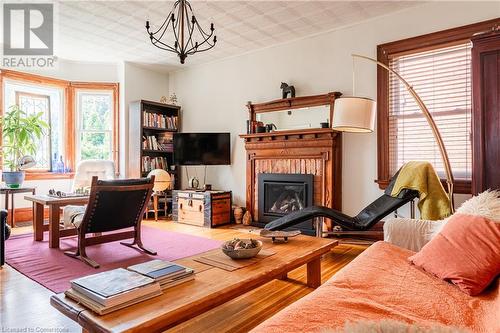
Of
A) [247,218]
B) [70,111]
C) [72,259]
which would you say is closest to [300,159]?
[247,218]

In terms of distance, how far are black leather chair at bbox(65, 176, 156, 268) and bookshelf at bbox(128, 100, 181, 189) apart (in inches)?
97.0

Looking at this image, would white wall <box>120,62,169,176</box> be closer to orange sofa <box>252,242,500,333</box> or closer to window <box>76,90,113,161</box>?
window <box>76,90,113,161</box>

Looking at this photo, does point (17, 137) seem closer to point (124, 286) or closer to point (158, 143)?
point (158, 143)

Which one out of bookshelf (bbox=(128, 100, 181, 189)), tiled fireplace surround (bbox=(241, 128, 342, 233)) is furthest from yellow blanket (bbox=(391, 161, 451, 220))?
bookshelf (bbox=(128, 100, 181, 189))

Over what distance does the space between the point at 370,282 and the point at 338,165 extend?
2876 mm

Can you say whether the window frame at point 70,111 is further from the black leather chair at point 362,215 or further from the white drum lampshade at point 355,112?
the white drum lampshade at point 355,112

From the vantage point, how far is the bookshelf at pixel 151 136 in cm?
561

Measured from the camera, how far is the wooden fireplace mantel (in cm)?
421

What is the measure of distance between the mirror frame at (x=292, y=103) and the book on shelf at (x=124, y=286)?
3.28 meters

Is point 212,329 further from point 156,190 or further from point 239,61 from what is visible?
point 239,61

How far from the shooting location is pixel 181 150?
548 cm

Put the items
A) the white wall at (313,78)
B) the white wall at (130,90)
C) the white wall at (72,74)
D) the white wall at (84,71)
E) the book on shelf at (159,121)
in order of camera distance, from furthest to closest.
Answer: the white wall at (130,90)
the book on shelf at (159,121)
the white wall at (84,71)
the white wall at (72,74)
the white wall at (313,78)

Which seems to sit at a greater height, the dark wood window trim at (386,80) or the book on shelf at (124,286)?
the dark wood window trim at (386,80)

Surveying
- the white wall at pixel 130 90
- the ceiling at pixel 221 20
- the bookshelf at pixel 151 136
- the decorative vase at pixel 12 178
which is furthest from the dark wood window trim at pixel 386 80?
the decorative vase at pixel 12 178
